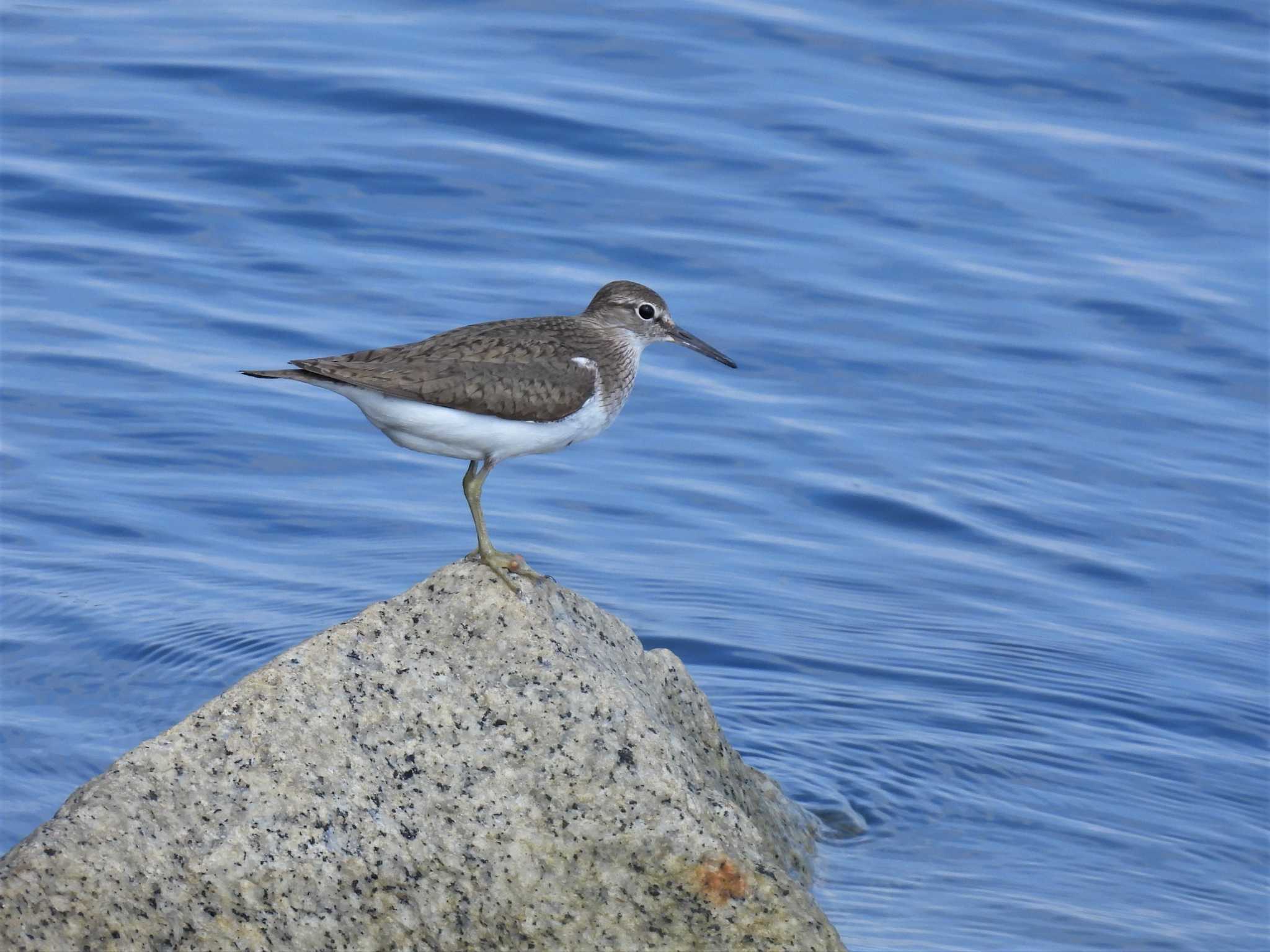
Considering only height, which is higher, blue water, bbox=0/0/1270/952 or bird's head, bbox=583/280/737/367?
bird's head, bbox=583/280/737/367

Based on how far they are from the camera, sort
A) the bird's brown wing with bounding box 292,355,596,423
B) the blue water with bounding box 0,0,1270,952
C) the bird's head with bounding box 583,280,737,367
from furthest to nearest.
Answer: the blue water with bounding box 0,0,1270,952 < the bird's head with bounding box 583,280,737,367 < the bird's brown wing with bounding box 292,355,596,423

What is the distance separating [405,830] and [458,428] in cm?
161

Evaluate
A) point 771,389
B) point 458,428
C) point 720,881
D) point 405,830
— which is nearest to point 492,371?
point 458,428

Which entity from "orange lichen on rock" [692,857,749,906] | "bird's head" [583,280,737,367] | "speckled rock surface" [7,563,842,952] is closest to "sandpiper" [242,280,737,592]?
"bird's head" [583,280,737,367]

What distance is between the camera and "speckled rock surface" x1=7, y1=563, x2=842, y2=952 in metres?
5.68

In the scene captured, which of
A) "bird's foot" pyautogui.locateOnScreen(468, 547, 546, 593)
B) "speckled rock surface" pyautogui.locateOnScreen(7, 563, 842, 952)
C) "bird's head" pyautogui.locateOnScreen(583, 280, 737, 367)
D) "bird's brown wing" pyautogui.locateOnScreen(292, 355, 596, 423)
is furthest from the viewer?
"bird's head" pyautogui.locateOnScreen(583, 280, 737, 367)

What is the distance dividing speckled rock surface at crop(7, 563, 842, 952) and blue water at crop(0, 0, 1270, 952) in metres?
1.95

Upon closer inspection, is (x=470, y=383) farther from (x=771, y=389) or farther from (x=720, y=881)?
(x=771, y=389)

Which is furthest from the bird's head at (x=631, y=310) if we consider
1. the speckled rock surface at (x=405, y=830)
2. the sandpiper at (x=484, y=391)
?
the speckled rock surface at (x=405, y=830)

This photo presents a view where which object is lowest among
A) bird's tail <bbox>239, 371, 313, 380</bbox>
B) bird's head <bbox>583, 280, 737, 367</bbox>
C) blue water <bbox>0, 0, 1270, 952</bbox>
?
blue water <bbox>0, 0, 1270, 952</bbox>

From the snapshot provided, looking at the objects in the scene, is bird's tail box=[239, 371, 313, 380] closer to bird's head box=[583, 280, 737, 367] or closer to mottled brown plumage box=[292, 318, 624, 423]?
mottled brown plumage box=[292, 318, 624, 423]

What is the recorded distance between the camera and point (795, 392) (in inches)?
544

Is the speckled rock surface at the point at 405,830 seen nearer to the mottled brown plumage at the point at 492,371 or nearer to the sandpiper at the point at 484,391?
the sandpiper at the point at 484,391

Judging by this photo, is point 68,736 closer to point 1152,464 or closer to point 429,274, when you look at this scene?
point 429,274
